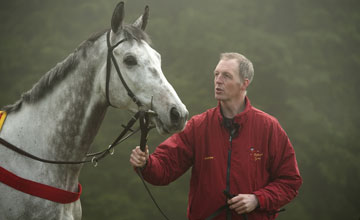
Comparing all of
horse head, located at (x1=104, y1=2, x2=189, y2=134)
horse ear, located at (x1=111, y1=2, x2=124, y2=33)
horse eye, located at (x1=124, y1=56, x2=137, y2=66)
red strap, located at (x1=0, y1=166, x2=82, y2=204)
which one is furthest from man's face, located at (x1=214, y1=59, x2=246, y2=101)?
red strap, located at (x1=0, y1=166, x2=82, y2=204)

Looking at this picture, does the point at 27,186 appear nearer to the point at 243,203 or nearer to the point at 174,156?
the point at 174,156

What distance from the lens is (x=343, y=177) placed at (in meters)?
4.05

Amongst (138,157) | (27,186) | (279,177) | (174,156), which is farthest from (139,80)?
(279,177)

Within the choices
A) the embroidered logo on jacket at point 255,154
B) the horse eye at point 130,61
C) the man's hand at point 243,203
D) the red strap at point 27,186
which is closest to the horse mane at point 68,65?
the horse eye at point 130,61

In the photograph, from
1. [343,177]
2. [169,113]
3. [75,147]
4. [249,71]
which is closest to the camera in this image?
[169,113]

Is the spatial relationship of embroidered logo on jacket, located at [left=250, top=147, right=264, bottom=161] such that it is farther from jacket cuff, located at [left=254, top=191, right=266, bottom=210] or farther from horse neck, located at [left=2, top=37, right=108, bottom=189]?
horse neck, located at [left=2, top=37, right=108, bottom=189]

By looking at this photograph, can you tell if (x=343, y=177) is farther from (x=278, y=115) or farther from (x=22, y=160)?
(x=22, y=160)

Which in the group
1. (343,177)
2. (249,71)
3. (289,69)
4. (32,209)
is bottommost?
→ (343,177)

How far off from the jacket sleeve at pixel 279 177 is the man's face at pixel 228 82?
0.90ft

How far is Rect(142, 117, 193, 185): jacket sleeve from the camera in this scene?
1.74m

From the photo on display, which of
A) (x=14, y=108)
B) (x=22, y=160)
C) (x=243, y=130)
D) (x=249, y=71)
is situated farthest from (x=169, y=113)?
(x=14, y=108)

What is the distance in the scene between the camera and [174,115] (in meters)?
1.51

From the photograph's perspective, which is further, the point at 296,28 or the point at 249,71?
the point at 296,28

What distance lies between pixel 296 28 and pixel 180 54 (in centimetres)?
150
